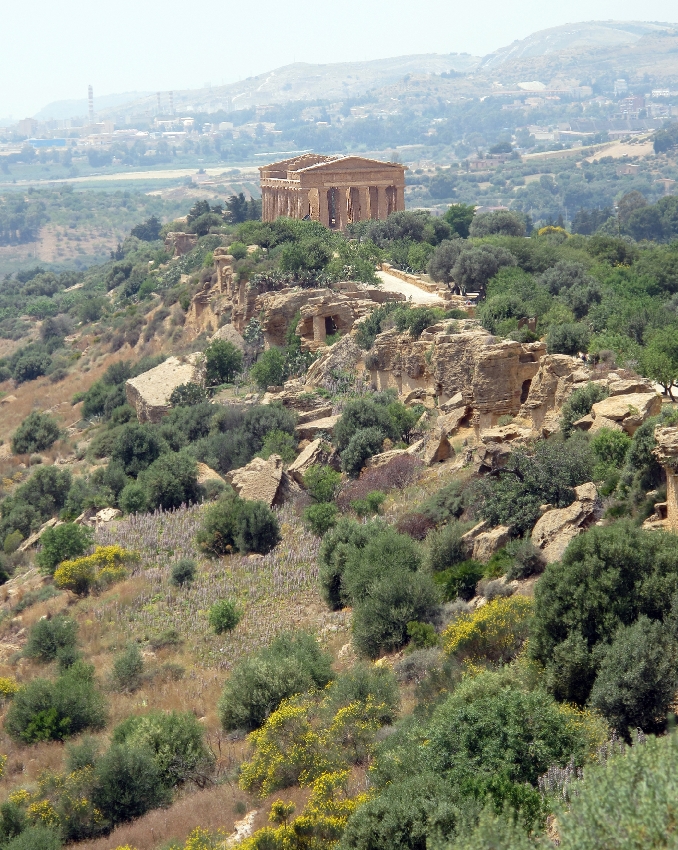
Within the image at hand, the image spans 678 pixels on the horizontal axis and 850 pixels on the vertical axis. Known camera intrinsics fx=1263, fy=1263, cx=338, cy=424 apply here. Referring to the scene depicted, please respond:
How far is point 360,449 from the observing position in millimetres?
29250

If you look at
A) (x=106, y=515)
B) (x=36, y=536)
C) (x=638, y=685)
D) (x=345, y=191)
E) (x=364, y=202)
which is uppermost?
(x=345, y=191)

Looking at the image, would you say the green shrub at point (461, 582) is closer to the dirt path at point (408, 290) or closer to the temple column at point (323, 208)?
the dirt path at point (408, 290)

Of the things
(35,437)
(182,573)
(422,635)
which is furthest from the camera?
(35,437)

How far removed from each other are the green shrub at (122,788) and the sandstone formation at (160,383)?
22692 mm

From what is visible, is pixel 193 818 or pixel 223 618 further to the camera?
pixel 223 618

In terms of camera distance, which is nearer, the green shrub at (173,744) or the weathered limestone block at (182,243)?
the green shrub at (173,744)

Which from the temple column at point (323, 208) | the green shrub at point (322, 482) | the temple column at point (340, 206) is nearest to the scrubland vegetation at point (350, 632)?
the green shrub at point (322, 482)

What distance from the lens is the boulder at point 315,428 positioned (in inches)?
1276

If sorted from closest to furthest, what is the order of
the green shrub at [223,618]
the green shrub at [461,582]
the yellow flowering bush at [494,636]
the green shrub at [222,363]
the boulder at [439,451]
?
the yellow flowering bush at [494,636], the green shrub at [461,582], the green shrub at [223,618], the boulder at [439,451], the green shrub at [222,363]

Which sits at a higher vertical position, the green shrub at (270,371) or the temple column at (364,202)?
the temple column at (364,202)

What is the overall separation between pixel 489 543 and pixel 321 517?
5685 millimetres

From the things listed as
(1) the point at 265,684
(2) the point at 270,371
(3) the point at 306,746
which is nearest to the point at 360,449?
(2) the point at 270,371

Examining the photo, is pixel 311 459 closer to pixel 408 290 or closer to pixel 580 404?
pixel 580 404

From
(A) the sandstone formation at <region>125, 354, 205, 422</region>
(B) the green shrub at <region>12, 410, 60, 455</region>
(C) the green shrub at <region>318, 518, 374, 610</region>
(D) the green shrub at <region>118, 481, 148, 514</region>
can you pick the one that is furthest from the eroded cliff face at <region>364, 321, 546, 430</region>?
(B) the green shrub at <region>12, 410, 60, 455</region>
